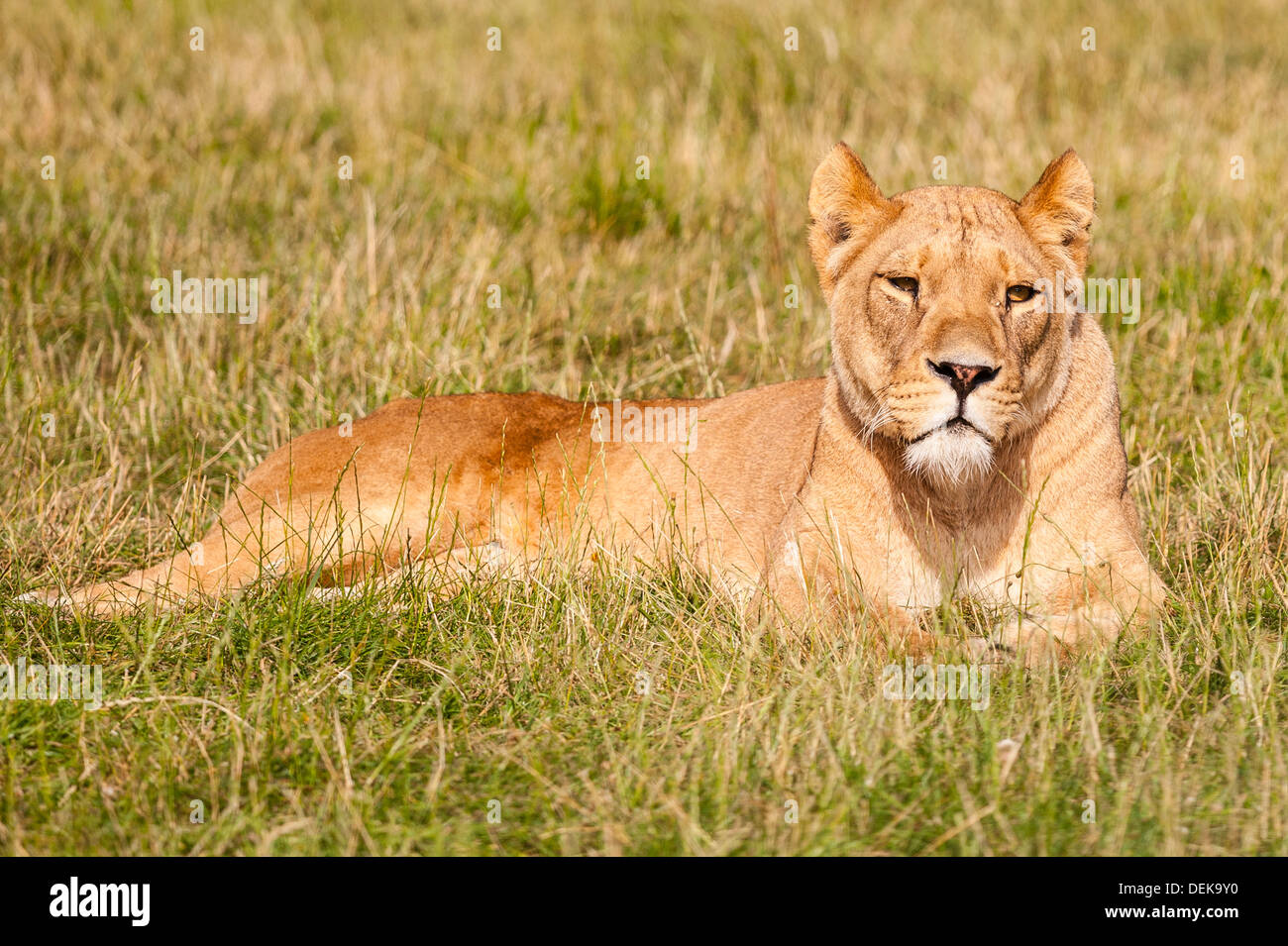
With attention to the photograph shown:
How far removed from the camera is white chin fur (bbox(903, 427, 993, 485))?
11.8 ft

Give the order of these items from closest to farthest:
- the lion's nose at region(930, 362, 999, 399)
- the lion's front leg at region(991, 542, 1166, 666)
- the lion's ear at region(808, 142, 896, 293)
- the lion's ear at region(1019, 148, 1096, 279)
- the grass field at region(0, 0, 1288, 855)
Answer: the grass field at region(0, 0, 1288, 855), the lion's nose at region(930, 362, 999, 399), the lion's front leg at region(991, 542, 1166, 666), the lion's ear at region(1019, 148, 1096, 279), the lion's ear at region(808, 142, 896, 293)

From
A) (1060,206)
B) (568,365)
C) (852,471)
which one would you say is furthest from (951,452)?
(568,365)

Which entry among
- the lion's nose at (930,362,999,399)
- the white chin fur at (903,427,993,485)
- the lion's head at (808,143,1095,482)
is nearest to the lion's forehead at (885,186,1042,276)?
the lion's head at (808,143,1095,482)

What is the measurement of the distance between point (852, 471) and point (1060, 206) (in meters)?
0.88

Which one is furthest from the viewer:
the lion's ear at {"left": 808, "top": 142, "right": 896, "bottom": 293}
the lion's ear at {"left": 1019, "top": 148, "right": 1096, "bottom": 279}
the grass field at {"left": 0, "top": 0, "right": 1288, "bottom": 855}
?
the lion's ear at {"left": 808, "top": 142, "right": 896, "bottom": 293}

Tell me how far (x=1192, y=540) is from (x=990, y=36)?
653 centimetres

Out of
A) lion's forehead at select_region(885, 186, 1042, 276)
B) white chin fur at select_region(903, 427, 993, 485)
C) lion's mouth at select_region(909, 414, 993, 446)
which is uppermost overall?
lion's forehead at select_region(885, 186, 1042, 276)

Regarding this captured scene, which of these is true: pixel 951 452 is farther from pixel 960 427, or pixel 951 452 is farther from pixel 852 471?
pixel 852 471

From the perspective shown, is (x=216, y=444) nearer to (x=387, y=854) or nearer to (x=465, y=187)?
(x=465, y=187)

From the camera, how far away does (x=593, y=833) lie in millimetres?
2982

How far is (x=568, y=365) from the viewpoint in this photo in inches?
241

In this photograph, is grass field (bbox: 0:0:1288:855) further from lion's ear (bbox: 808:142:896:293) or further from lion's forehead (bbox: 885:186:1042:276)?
lion's forehead (bbox: 885:186:1042:276)

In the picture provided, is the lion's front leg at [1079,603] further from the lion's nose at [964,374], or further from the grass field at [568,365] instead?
the lion's nose at [964,374]
